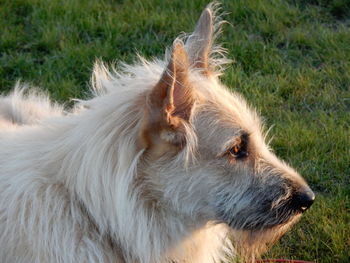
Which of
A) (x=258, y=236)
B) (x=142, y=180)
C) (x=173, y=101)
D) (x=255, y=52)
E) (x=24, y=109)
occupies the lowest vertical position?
(x=255, y=52)

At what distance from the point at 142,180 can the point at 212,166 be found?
359mm

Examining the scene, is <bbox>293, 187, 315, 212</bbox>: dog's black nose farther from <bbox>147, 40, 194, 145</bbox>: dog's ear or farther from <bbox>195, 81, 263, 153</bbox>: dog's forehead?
<bbox>147, 40, 194, 145</bbox>: dog's ear

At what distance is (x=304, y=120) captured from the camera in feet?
17.2

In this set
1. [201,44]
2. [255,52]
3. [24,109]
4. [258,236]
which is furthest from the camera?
[255,52]

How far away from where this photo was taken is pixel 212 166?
3039 millimetres

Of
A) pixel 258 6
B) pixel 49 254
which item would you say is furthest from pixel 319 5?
pixel 49 254

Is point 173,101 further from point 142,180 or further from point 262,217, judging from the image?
point 262,217

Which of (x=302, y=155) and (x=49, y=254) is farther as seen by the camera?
(x=302, y=155)

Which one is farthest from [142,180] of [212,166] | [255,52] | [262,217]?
[255,52]

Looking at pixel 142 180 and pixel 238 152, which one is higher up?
pixel 238 152

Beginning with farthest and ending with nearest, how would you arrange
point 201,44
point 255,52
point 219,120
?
point 255,52 < point 201,44 < point 219,120

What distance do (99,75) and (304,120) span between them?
242 centimetres

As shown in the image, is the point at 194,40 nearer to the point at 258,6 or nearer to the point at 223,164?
the point at 223,164

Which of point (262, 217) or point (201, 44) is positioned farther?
→ point (201, 44)
